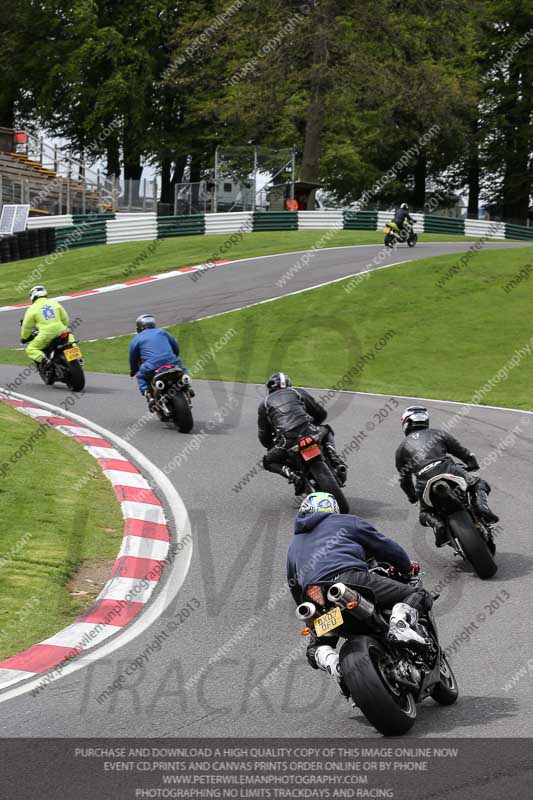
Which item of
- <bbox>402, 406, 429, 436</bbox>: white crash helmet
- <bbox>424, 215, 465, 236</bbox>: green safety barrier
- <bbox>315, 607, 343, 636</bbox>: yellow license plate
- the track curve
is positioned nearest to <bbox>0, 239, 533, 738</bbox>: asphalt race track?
the track curve

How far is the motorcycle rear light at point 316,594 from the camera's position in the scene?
20.4 feet

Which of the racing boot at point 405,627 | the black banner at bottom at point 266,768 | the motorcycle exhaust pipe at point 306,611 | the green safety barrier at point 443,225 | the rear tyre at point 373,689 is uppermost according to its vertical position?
the motorcycle exhaust pipe at point 306,611

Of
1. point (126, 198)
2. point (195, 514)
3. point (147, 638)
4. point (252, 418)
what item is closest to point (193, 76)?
point (126, 198)

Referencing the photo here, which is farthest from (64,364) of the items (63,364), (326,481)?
(326,481)

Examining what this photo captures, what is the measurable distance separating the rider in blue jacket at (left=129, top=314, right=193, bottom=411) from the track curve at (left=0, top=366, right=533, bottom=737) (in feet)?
5.47

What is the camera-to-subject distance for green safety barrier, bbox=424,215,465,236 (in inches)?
1764

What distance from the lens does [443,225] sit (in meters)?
45.1

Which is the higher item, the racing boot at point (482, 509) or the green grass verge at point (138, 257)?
the racing boot at point (482, 509)

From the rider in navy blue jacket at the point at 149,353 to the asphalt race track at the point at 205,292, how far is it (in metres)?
8.74

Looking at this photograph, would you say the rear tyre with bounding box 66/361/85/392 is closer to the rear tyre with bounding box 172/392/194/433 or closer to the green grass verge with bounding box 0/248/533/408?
the green grass verge with bounding box 0/248/533/408

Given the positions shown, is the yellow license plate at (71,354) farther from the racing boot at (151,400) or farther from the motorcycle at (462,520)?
the motorcycle at (462,520)

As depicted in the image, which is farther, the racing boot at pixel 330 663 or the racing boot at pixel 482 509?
the racing boot at pixel 482 509

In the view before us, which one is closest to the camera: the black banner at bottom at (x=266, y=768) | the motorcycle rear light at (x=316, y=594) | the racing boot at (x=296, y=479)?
the black banner at bottom at (x=266, y=768)

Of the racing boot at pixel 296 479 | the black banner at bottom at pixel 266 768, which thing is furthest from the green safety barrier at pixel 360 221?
the black banner at bottom at pixel 266 768
